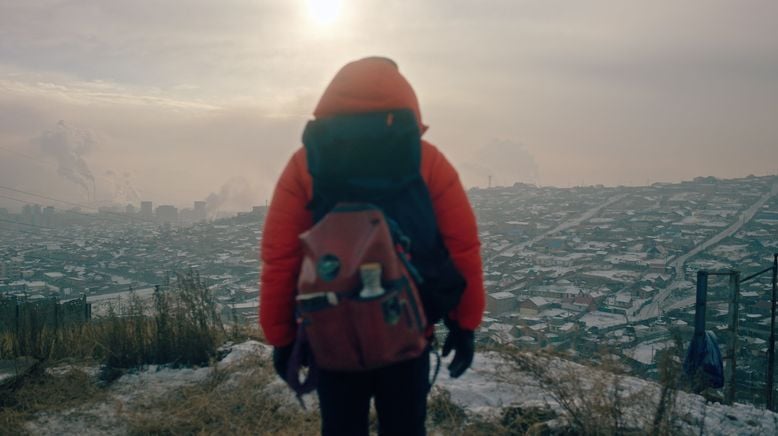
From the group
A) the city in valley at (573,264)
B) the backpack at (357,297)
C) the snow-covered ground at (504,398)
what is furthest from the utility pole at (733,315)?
the backpack at (357,297)

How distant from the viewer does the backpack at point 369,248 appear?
146cm

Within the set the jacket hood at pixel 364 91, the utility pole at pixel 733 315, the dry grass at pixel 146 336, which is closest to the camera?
the jacket hood at pixel 364 91

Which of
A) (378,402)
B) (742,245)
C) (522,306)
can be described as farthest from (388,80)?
(742,245)

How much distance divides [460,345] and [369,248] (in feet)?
2.08

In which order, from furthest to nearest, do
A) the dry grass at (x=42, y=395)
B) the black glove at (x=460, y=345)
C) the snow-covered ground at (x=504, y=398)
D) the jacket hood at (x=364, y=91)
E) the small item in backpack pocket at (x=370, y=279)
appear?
1. the dry grass at (x=42, y=395)
2. the snow-covered ground at (x=504, y=398)
3. the black glove at (x=460, y=345)
4. the jacket hood at (x=364, y=91)
5. the small item in backpack pocket at (x=370, y=279)

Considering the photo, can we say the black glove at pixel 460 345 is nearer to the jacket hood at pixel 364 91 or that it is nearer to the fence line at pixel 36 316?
the jacket hood at pixel 364 91

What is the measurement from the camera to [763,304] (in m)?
12.4

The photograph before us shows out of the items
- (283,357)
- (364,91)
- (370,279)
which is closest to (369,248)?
(370,279)

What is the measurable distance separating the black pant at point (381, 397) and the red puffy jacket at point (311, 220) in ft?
0.92

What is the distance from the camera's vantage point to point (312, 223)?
1768 mm

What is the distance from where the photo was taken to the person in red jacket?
5.53 feet

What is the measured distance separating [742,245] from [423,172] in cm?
3098

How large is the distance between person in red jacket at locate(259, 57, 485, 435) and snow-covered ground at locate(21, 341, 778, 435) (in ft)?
5.61

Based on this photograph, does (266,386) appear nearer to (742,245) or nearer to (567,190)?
(742,245)
